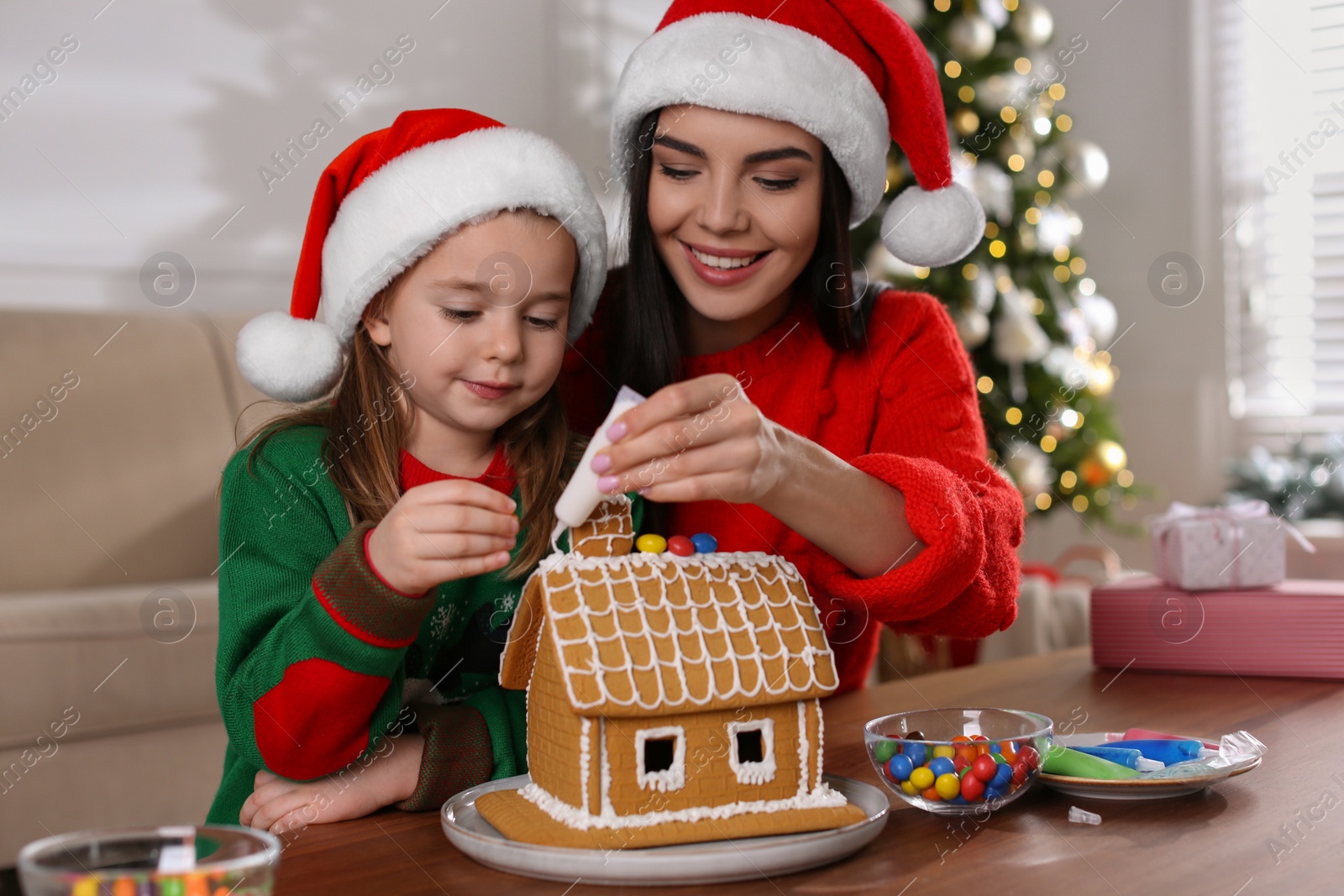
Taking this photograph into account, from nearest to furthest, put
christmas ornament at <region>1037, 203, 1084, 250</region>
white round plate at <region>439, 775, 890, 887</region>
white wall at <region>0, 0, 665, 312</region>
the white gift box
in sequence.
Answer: white round plate at <region>439, 775, 890, 887</region>
the white gift box
white wall at <region>0, 0, 665, 312</region>
christmas ornament at <region>1037, 203, 1084, 250</region>

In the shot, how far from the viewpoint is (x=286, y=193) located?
2887 mm

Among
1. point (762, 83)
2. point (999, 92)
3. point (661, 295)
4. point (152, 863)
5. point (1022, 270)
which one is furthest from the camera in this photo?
point (1022, 270)

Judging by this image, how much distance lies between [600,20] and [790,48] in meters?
2.44

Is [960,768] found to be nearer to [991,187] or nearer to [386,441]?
[386,441]

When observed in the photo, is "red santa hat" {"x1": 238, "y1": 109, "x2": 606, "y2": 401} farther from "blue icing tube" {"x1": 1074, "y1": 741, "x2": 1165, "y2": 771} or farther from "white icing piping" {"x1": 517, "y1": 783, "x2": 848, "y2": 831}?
"blue icing tube" {"x1": 1074, "y1": 741, "x2": 1165, "y2": 771}

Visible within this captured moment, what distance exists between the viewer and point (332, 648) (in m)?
0.84

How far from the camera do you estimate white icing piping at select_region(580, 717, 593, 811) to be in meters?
0.74

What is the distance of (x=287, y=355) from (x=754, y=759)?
604 mm

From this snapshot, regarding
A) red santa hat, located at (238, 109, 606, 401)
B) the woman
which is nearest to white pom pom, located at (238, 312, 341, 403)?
red santa hat, located at (238, 109, 606, 401)

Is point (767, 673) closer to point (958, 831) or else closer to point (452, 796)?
point (958, 831)

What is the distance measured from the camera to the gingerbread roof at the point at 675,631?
727 millimetres

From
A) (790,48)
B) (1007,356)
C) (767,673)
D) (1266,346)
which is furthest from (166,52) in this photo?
(1266,346)

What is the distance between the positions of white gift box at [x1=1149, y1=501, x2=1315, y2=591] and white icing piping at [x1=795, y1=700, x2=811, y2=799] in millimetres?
895

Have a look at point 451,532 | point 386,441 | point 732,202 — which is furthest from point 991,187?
point 451,532
